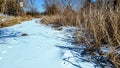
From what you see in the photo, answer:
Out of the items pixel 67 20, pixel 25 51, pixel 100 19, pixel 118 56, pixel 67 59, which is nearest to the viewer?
pixel 118 56

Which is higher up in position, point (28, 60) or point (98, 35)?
point (98, 35)

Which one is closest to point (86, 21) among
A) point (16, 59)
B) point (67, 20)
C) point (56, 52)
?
point (56, 52)

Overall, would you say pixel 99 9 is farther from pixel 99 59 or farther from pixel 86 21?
pixel 99 59

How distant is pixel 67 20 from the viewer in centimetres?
749

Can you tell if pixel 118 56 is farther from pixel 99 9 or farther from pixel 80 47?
pixel 99 9

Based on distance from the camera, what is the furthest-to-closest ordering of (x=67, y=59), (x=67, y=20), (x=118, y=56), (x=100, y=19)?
(x=67, y=20), (x=100, y=19), (x=67, y=59), (x=118, y=56)

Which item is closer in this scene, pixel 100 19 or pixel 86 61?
pixel 86 61

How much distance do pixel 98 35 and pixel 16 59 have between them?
1301mm

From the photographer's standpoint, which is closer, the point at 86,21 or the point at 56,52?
the point at 56,52

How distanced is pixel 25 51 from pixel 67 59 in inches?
36.1

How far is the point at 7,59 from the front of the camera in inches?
125

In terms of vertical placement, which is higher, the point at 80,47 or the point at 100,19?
the point at 100,19

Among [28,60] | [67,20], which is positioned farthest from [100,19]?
[67,20]

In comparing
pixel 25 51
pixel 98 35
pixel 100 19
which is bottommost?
pixel 25 51
